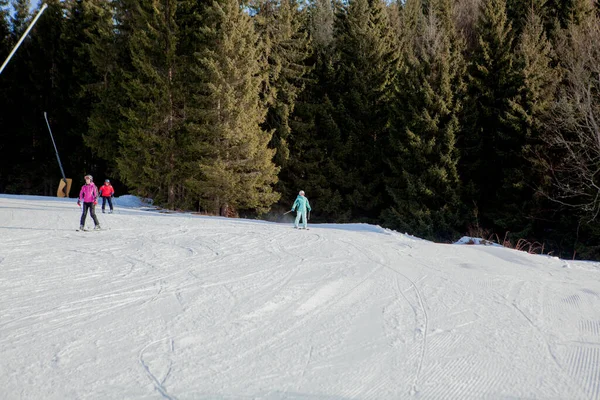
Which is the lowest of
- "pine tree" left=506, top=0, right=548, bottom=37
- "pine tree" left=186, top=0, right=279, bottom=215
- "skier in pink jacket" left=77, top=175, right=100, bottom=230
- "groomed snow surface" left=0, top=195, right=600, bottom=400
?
"groomed snow surface" left=0, top=195, right=600, bottom=400

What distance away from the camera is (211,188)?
23094mm

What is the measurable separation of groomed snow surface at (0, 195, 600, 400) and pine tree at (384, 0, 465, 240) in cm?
1447

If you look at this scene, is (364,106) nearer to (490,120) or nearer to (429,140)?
(429,140)

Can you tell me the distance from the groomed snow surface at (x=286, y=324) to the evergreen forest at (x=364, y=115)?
11278mm

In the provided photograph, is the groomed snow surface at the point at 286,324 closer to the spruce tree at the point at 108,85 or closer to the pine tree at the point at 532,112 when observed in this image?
the pine tree at the point at 532,112

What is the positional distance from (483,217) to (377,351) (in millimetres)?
22966

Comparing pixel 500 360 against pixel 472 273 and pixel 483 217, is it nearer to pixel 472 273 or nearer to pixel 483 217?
pixel 472 273

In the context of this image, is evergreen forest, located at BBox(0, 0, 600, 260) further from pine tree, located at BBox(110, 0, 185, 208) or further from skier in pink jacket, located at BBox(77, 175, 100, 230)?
skier in pink jacket, located at BBox(77, 175, 100, 230)

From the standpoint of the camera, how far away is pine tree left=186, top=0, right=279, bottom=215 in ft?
75.9

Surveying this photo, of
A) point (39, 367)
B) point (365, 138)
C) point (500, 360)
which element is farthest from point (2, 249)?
point (365, 138)

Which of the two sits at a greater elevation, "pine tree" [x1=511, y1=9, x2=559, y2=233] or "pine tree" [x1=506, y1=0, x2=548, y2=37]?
"pine tree" [x1=506, y1=0, x2=548, y2=37]

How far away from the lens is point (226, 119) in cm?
2364

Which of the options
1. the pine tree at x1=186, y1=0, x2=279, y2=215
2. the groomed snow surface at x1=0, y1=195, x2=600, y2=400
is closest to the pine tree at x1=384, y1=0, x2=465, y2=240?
the pine tree at x1=186, y1=0, x2=279, y2=215

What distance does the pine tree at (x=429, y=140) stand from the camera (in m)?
25.6
